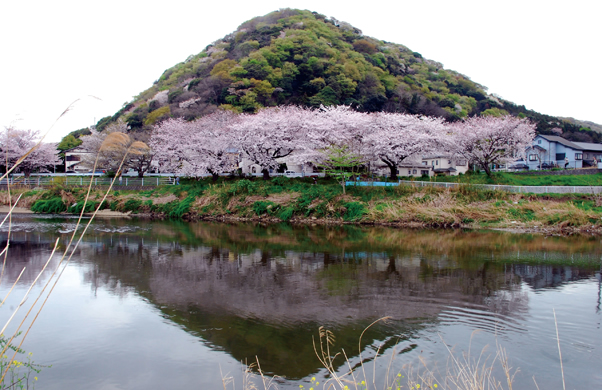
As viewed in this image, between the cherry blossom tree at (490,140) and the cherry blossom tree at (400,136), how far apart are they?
2136 mm

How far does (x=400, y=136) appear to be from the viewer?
3167cm

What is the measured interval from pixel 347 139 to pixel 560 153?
3583cm

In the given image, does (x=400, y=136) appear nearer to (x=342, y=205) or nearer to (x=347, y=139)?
(x=347, y=139)

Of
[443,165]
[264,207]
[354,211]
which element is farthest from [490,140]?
[264,207]

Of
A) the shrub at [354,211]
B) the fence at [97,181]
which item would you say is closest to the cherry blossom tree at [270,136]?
the shrub at [354,211]

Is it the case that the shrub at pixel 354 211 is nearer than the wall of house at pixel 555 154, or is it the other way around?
the shrub at pixel 354 211

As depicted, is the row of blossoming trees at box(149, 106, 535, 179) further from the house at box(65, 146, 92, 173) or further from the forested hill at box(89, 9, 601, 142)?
the house at box(65, 146, 92, 173)

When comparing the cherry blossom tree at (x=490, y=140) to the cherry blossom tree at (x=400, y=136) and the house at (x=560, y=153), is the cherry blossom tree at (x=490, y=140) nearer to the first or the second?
the cherry blossom tree at (x=400, y=136)

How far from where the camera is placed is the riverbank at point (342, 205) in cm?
2331

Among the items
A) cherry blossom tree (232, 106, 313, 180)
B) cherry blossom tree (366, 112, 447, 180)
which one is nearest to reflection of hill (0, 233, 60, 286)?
cherry blossom tree (232, 106, 313, 180)

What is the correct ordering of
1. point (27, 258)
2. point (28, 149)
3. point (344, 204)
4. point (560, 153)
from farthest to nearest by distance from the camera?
point (560, 153) < point (28, 149) < point (344, 204) < point (27, 258)

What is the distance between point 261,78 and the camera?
81.4 meters

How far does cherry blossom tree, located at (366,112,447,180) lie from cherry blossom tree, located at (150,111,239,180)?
42.8ft

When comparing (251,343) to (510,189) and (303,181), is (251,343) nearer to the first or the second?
(510,189)
